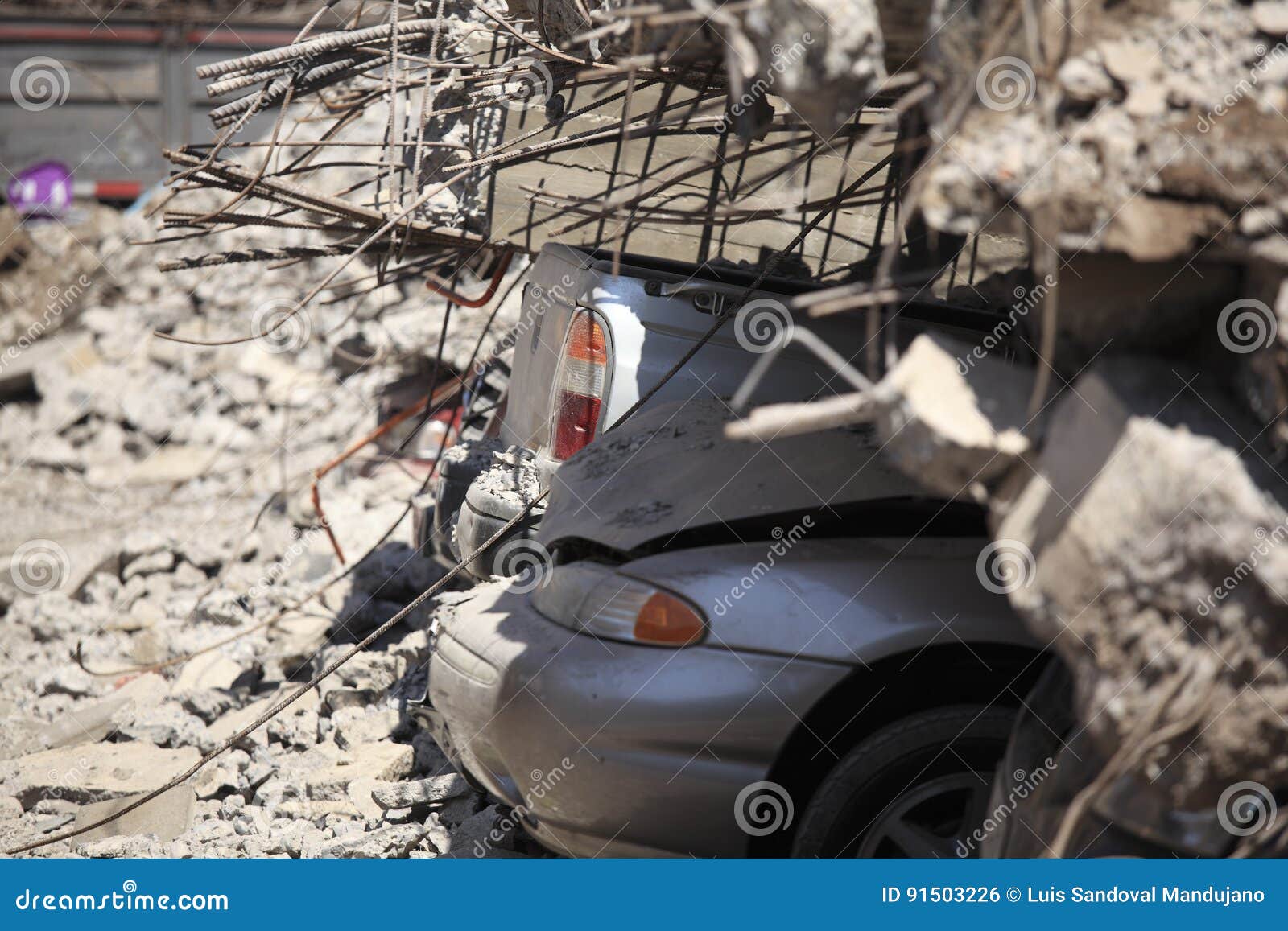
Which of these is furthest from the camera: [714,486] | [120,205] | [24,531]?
[120,205]

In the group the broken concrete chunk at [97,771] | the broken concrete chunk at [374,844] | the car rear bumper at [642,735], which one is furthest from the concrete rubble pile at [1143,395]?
the broken concrete chunk at [97,771]

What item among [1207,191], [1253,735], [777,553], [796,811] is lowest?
[796,811]

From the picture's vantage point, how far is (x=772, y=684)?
2.83 m

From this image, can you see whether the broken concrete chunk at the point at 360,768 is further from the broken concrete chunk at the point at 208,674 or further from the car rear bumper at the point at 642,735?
the car rear bumper at the point at 642,735

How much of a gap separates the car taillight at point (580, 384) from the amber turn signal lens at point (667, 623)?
3.72ft

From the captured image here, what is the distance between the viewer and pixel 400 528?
799cm

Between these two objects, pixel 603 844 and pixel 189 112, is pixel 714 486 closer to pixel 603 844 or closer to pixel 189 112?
pixel 603 844

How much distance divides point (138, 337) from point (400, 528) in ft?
23.1

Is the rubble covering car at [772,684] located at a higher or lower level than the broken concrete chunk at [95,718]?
higher

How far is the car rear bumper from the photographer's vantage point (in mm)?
2824

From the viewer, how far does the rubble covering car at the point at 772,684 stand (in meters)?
2.82

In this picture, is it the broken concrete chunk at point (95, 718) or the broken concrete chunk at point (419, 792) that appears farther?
the broken concrete chunk at point (95, 718)

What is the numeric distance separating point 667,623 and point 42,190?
57.6ft

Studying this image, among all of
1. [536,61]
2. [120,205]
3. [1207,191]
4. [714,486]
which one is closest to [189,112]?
[120,205]
